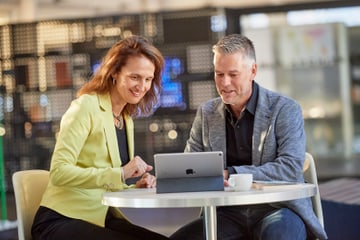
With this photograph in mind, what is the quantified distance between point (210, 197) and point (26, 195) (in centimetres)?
96

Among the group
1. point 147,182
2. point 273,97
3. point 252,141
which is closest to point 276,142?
point 252,141

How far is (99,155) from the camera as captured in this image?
9.80 feet

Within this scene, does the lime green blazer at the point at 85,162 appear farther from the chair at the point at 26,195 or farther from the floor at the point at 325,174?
the floor at the point at 325,174

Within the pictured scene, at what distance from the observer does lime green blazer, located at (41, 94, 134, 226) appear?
9.33 feet

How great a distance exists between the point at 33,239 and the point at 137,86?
0.70 meters

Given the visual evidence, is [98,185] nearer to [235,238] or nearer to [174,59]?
[235,238]

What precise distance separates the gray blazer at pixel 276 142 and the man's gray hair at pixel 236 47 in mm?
185

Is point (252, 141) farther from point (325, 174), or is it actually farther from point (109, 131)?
point (325, 174)

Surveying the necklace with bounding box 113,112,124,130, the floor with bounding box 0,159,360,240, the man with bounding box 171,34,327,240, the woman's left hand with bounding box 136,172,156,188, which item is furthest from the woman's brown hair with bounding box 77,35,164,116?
the floor with bounding box 0,159,360,240

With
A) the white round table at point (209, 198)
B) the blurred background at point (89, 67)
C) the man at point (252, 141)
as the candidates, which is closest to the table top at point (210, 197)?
the white round table at point (209, 198)

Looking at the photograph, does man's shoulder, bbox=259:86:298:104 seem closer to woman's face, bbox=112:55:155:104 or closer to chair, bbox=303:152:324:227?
chair, bbox=303:152:324:227

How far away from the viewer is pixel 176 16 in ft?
24.8

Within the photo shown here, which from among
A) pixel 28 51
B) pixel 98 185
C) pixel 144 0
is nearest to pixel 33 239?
pixel 98 185

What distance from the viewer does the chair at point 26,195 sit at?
301 cm
